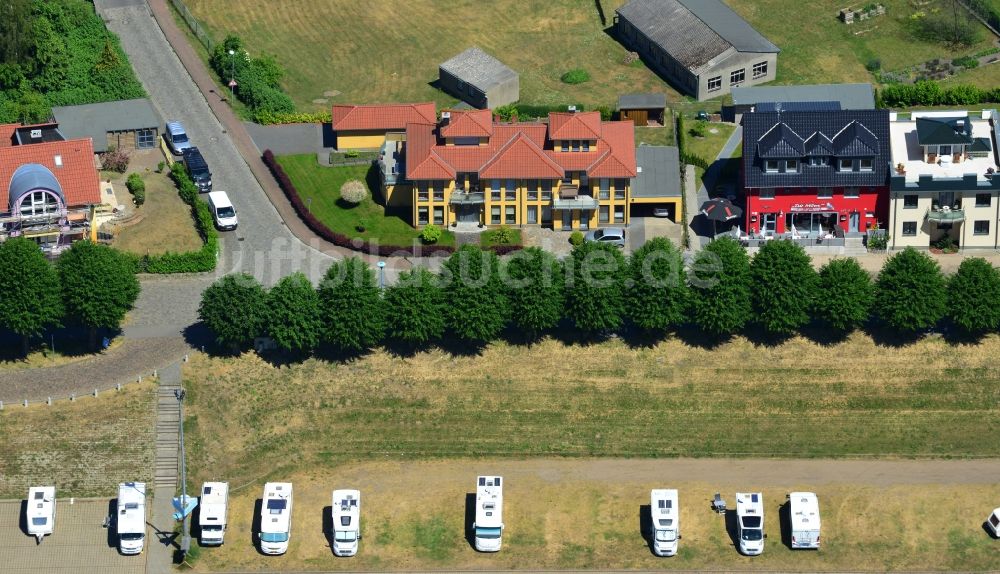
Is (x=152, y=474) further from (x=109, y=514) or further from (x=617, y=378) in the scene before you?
(x=617, y=378)

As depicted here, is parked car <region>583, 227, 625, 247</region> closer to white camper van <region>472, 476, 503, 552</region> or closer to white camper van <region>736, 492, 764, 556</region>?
white camper van <region>472, 476, 503, 552</region>

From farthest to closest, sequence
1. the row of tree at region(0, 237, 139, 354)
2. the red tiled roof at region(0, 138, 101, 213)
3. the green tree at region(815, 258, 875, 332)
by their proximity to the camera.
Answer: the red tiled roof at region(0, 138, 101, 213)
the green tree at region(815, 258, 875, 332)
the row of tree at region(0, 237, 139, 354)

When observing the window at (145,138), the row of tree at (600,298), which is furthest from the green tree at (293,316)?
the window at (145,138)

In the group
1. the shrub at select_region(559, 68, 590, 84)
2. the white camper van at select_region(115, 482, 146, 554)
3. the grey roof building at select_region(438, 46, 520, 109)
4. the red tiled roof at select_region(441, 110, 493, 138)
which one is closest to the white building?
the red tiled roof at select_region(441, 110, 493, 138)

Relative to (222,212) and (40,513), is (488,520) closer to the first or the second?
(40,513)

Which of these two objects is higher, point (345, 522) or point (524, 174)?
point (524, 174)

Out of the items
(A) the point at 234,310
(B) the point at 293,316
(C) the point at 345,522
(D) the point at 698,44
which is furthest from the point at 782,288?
(A) the point at 234,310

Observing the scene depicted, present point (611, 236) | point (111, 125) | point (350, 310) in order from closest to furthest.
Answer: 1. point (350, 310)
2. point (611, 236)
3. point (111, 125)
